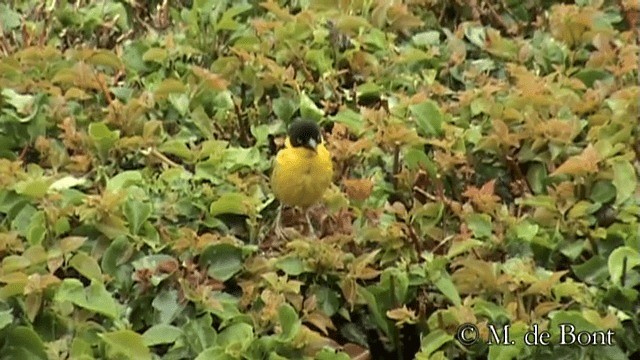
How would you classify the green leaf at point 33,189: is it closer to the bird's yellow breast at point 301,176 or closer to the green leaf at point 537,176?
the bird's yellow breast at point 301,176

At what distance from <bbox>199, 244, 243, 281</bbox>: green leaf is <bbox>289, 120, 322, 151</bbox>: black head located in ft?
1.76

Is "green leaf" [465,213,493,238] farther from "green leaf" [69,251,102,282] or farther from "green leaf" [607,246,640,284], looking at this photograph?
"green leaf" [69,251,102,282]

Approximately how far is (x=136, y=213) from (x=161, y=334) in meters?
0.54

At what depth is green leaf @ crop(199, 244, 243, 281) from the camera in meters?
3.53

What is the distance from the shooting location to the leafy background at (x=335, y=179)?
3309 millimetres

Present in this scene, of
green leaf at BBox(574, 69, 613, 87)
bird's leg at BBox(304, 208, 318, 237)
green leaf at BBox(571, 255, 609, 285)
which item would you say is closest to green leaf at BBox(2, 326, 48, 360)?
bird's leg at BBox(304, 208, 318, 237)

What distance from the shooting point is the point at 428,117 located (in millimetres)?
4242

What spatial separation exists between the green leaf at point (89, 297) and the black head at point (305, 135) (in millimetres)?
913

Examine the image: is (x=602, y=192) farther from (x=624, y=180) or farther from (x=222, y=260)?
(x=222, y=260)

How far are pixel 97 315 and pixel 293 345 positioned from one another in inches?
21.1

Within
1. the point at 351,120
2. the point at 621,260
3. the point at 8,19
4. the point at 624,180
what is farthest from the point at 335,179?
the point at 8,19

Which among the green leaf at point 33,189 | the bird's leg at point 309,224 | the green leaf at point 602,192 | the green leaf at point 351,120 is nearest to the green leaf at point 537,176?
the green leaf at point 602,192

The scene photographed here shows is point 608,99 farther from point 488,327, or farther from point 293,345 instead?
point 293,345

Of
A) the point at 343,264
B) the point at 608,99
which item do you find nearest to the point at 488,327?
the point at 343,264
